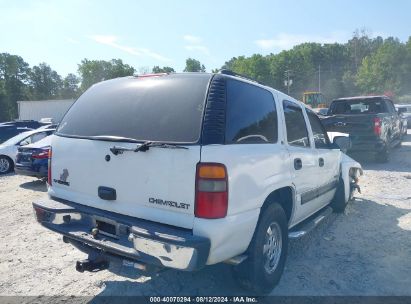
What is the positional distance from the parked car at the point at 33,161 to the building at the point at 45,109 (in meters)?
29.5

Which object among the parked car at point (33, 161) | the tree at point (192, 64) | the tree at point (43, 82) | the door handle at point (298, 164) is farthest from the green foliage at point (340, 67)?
→ the door handle at point (298, 164)

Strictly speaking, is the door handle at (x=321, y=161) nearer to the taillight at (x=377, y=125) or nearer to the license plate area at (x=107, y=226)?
the license plate area at (x=107, y=226)

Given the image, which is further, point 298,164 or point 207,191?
point 298,164

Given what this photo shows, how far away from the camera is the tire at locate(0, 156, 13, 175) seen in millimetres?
11617

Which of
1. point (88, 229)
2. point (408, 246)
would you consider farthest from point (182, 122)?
point (408, 246)

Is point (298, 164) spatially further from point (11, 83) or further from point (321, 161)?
point (11, 83)

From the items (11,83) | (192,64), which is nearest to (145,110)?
(11,83)

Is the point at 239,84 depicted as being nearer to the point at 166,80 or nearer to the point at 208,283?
the point at 166,80

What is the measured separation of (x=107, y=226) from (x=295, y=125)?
8.00 feet

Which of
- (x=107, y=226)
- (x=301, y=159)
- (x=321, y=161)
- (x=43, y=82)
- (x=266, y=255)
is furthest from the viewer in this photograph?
(x=43, y=82)

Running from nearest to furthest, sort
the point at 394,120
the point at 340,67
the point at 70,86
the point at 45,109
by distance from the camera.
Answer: the point at 394,120 < the point at 45,109 < the point at 340,67 < the point at 70,86

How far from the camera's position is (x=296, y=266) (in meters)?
4.12

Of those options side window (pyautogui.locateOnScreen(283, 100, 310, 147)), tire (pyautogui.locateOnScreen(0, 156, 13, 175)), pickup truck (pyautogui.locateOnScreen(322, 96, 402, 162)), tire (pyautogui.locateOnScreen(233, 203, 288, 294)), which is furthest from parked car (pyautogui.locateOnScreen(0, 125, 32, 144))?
tire (pyautogui.locateOnScreen(233, 203, 288, 294))

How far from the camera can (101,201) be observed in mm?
3133
